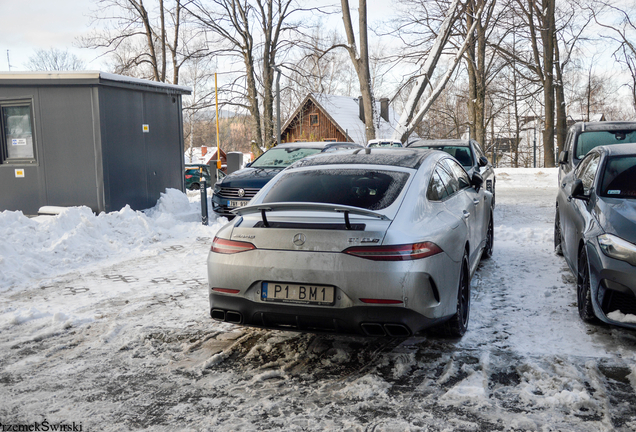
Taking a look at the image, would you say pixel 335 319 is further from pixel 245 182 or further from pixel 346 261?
pixel 245 182

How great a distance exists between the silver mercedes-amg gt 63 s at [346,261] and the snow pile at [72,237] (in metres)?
4.08

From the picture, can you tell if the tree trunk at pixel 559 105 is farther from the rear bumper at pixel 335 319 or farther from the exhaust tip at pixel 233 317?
the exhaust tip at pixel 233 317

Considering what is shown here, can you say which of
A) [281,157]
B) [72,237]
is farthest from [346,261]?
[281,157]

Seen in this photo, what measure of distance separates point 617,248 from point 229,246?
2.92m

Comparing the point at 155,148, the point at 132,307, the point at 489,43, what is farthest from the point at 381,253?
the point at 489,43

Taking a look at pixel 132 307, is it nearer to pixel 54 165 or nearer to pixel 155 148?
pixel 54 165

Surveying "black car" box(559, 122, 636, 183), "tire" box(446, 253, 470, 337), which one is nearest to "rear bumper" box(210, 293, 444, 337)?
"tire" box(446, 253, 470, 337)

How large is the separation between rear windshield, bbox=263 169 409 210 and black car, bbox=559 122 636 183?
21.0 ft

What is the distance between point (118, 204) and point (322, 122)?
37.4m

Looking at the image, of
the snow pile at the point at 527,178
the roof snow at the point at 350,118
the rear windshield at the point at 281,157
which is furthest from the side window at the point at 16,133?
the roof snow at the point at 350,118

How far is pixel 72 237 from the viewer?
851cm

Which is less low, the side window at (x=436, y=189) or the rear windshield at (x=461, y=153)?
the rear windshield at (x=461, y=153)

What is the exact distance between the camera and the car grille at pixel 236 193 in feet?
36.6

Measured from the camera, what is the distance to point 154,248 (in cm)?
891
